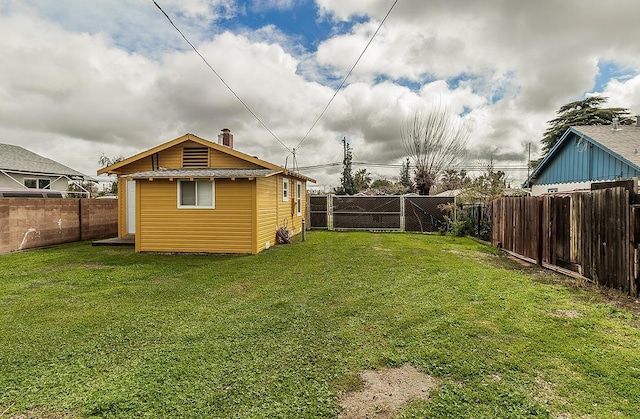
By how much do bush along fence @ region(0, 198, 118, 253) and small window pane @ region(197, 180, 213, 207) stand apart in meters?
5.44

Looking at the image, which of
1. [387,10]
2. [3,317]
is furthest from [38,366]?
[387,10]

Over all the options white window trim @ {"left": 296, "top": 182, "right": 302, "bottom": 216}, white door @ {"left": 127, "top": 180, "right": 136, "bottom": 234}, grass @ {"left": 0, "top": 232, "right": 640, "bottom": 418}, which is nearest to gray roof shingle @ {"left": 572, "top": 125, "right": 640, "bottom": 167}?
grass @ {"left": 0, "top": 232, "right": 640, "bottom": 418}

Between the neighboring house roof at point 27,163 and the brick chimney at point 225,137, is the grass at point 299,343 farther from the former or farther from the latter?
the neighboring house roof at point 27,163

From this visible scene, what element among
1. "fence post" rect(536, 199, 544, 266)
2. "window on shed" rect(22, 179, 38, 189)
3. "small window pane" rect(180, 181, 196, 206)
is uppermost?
"window on shed" rect(22, 179, 38, 189)

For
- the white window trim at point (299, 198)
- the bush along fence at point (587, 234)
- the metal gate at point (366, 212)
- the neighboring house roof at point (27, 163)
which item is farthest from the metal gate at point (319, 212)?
the neighboring house roof at point (27, 163)

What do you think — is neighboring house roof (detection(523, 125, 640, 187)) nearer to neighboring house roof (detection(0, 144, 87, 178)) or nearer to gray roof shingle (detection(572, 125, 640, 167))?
gray roof shingle (detection(572, 125, 640, 167))

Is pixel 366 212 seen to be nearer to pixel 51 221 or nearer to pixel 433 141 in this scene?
pixel 433 141

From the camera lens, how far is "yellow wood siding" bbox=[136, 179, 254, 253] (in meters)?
9.40

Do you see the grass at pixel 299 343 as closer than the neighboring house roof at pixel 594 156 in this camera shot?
Yes

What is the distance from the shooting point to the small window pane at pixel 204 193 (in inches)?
376

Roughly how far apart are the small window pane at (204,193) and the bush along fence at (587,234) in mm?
8579

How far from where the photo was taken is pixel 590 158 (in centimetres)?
1135

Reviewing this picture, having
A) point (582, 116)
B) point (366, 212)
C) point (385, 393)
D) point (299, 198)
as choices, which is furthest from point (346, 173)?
point (385, 393)

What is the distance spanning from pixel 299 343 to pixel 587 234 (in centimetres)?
565
